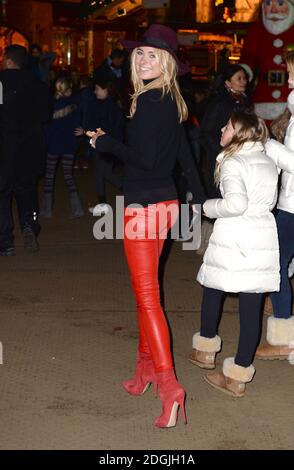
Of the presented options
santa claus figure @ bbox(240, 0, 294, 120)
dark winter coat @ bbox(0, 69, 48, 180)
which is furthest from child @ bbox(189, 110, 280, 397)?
santa claus figure @ bbox(240, 0, 294, 120)

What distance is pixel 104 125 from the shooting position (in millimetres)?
9945

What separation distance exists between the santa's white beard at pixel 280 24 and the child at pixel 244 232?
4.26 m

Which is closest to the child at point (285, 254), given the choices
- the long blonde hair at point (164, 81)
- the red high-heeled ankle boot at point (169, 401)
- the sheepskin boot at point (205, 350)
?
the sheepskin boot at point (205, 350)

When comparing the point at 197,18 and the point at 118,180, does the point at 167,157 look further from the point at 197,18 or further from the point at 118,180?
the point at 197,18

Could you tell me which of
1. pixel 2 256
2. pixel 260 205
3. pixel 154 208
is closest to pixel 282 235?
pixel 260 205

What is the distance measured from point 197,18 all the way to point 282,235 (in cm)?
2255

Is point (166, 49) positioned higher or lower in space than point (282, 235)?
higher

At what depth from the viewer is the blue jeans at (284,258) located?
5.19 metres

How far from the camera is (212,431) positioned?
4.26m

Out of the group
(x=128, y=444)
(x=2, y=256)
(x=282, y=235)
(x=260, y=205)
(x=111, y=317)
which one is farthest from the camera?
(x=2, y=256)

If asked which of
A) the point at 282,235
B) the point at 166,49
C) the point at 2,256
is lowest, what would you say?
the point at 2,256

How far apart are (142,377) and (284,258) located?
124 cm

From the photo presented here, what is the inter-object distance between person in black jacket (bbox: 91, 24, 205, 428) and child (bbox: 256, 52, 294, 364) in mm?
1021

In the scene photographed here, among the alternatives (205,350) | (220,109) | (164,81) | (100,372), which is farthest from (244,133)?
(220,109)
